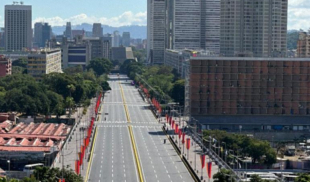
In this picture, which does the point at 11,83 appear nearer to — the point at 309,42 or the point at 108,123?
the point at 108,123

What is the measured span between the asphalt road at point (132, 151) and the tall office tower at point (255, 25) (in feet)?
109

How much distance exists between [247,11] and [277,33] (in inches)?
364

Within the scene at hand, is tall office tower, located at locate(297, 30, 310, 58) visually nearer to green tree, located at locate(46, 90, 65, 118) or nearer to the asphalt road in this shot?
the asphalt road

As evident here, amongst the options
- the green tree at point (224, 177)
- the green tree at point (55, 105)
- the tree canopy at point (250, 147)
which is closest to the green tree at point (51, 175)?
the green tree at point (224, 177)

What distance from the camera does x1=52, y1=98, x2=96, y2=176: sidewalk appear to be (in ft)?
274

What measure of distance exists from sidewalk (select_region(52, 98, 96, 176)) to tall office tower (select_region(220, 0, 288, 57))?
40.3m

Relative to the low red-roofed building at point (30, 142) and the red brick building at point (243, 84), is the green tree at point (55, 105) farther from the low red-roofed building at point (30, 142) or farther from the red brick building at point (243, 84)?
the red brick building at point (243, 84)

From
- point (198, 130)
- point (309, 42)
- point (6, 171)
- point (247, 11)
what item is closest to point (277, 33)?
point (247, 11)

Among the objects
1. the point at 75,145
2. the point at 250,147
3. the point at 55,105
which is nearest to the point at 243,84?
the point at 250,147

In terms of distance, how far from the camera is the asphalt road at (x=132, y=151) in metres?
79.0

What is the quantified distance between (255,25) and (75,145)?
258 ft

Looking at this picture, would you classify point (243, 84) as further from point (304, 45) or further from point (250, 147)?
point (304, 45)

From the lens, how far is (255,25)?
168625mm

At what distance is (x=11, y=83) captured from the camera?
5782 inches
